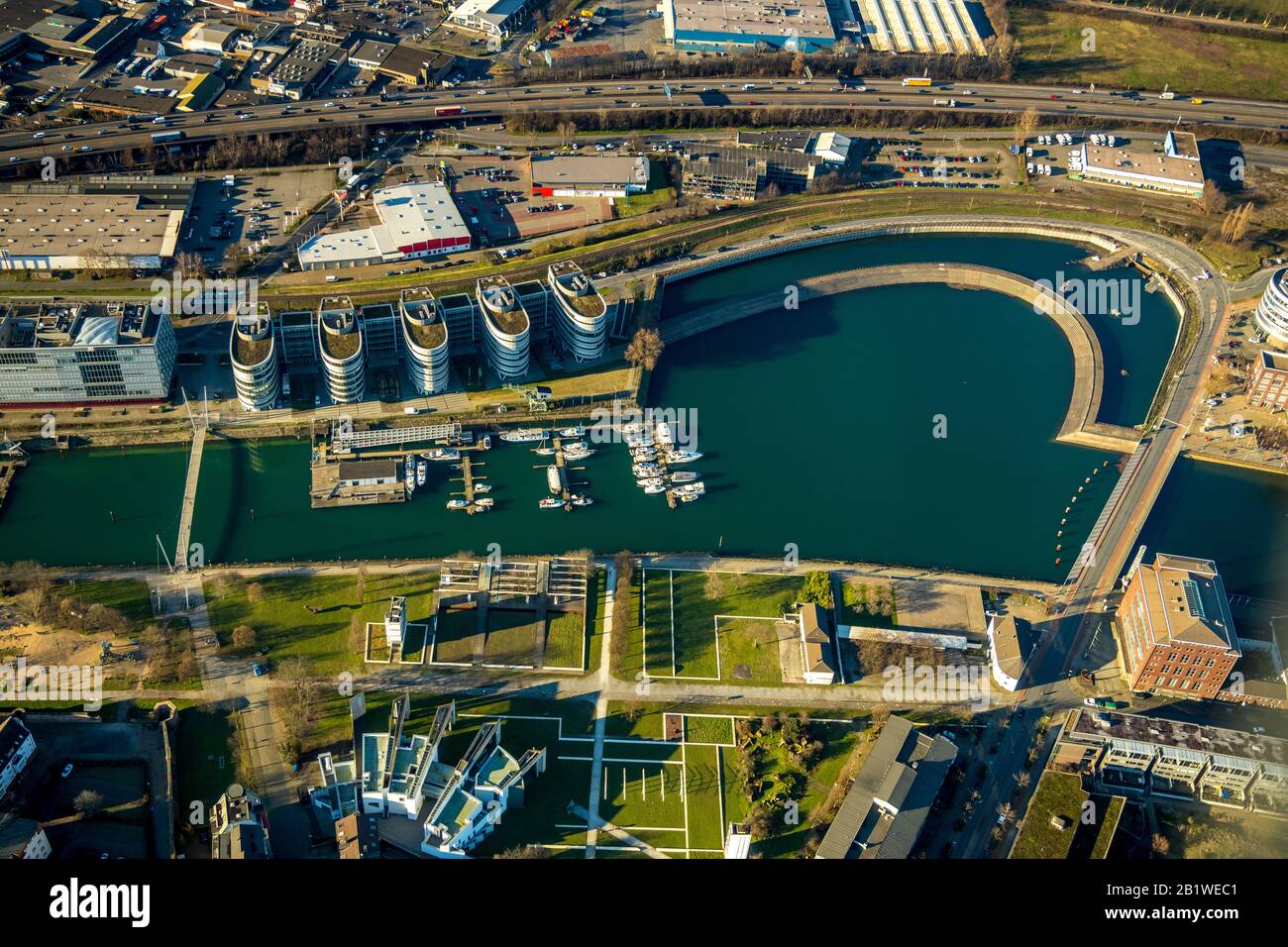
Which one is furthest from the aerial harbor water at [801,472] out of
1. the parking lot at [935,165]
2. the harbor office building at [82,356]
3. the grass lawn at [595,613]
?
the parking lot at [935,165]

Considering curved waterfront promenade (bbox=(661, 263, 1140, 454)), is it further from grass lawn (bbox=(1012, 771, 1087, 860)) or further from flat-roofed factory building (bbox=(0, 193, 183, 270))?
flat-roofed factory building (bbox=(0, 193, 183, 270))

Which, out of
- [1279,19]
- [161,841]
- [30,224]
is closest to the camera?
[161,841]

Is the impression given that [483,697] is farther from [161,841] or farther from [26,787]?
[26,787]

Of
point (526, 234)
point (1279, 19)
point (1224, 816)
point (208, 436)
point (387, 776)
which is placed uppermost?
point (1279, 19)

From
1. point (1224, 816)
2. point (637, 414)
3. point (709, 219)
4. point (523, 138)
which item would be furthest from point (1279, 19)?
point (1224, 816)

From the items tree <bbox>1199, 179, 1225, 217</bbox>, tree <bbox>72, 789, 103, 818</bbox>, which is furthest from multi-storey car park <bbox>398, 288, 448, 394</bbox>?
tree <bbox>1199, 179, 1225, 217</bbox>

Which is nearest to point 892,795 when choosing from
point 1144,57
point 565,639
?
→ point 565,639

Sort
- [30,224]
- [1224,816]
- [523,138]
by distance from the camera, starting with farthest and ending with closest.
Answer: [523,138], [30,224], [1224,816]
